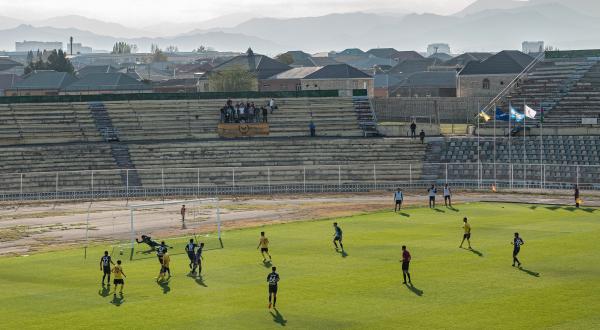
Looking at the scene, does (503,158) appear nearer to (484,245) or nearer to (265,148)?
(265,148)

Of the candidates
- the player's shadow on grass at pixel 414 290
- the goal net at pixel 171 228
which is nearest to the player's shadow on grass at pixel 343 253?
the goal net at pixel 171 228

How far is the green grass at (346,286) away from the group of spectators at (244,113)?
126 ft

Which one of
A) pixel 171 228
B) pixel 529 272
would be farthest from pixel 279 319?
pixel 171 228

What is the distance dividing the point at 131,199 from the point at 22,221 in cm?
1213

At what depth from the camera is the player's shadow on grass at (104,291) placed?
39.5 m

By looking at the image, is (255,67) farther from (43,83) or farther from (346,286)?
(346,286)

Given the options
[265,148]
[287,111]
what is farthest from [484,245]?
[287,111]

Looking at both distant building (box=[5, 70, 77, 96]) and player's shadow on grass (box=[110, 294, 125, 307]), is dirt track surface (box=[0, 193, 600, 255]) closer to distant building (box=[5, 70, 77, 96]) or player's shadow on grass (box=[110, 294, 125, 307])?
player's shadow on grass (box=[110, 294, 125, 307])

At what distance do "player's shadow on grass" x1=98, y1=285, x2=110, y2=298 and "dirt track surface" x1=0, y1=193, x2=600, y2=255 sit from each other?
13061mm

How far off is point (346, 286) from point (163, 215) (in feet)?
91.2

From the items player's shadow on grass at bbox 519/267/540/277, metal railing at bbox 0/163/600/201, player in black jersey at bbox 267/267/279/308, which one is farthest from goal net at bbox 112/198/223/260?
player's shadow on grass at bbox 519/267/540/277

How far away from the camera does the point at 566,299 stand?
121ft

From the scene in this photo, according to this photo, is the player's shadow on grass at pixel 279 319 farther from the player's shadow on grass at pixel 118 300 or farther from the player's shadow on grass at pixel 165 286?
the player's shadow on grass at pixel 118 300

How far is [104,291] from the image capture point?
40156 millimetres
